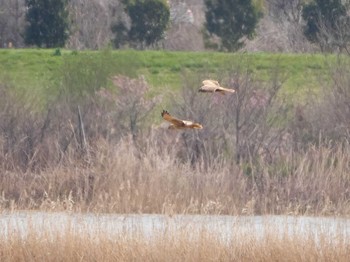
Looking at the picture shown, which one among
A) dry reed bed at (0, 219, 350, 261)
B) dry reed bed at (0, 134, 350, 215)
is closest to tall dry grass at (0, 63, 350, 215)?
dry reed bed at (0, 134, 350, 215)

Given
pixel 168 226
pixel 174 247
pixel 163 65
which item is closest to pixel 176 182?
pixel 168 226

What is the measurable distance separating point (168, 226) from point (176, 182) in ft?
13.9

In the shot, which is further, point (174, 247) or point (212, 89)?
point (174, 247)

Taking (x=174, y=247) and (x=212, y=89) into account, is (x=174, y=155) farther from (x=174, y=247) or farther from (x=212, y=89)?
(x=212, y=89)

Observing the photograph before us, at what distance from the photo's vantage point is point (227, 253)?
41.0 ft

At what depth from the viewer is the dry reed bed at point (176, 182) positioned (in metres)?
16.6

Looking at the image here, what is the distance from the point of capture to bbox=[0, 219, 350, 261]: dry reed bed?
1247cm

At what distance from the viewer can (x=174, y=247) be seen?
496 inches

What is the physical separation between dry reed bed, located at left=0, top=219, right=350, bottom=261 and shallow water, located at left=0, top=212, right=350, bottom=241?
0.04 metres

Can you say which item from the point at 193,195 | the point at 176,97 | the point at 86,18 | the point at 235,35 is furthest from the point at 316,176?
the point at 86,18

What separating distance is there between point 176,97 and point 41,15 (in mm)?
9026

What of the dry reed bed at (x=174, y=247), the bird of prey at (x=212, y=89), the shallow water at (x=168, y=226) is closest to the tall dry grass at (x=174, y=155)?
the shallow water at (x=168, y=226)

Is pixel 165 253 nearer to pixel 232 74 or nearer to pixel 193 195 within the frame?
pixel 193 195

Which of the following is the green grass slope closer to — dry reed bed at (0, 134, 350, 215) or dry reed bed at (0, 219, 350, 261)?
dry reed bed at (0, 134, 350, 215)
